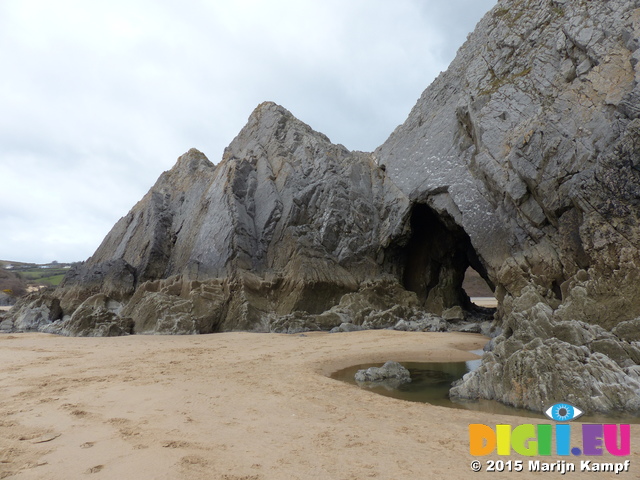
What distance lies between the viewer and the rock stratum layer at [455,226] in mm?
11547

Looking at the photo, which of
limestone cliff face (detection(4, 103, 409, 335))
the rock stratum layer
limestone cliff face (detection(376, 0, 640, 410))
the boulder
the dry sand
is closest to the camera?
the dry sand

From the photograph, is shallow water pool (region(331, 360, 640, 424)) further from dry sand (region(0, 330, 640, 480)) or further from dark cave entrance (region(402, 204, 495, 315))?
dark cave entrance (region(402, 204, 495, 315))

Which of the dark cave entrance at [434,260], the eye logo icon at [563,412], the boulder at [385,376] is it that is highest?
the dark cave entrance at [434,260]

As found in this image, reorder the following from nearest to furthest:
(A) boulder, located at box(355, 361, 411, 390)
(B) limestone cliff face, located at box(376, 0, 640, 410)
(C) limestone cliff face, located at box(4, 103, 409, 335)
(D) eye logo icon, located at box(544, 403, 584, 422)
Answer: (D) eye logo icon, located at box(544, 403, 584, 422), (B) limestone cliff face, located at box(376, 0, 640, 410), (A) boulder, located at box(355, 361, 411, 390), (C) limestone cliff face, located at box(4, 103, 409, 335)

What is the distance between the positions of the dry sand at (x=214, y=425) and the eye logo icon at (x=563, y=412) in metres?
0.95

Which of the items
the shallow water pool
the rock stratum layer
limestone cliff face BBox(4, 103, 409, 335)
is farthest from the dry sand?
limestone cliff face BBox(4, 103, 409, 335)

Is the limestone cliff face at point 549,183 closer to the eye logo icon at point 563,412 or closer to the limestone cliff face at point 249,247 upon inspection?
the eye logo icon at point 563,412

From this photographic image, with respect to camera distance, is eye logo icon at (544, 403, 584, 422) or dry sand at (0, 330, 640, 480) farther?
eye logo icon at (544, 403, 584, 422)

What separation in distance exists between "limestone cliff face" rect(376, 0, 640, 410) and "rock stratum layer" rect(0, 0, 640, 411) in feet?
0.20

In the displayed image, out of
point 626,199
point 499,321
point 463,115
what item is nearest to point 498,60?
point 463,115

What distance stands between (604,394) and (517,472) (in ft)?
15.0

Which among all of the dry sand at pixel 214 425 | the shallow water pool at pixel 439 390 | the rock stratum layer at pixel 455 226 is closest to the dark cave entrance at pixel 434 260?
the rock stratum layer at pixel 455 226

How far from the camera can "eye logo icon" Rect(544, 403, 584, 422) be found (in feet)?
23.1

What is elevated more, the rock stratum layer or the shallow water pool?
the rock stratum layer
